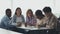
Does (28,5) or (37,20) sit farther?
(28,5)

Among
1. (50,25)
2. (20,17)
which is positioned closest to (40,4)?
(20,17)

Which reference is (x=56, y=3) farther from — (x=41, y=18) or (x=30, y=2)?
(x=41, y=18)

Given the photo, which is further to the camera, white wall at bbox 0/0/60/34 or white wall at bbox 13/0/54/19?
white wall at bbox 13/0/54/19

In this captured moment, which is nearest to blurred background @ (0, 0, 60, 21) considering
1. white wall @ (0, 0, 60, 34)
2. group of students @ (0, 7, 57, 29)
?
Answer: white wall @ (0, 0, 60, 34)

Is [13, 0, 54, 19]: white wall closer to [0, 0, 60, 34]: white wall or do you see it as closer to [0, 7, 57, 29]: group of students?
[0, 0, 60, 34]: white wall

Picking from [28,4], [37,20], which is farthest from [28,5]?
[37,20]

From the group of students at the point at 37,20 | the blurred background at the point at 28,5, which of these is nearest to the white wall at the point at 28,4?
the blurred background at the point at 28,5

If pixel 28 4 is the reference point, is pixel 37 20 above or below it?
below

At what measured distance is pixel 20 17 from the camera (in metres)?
5.32

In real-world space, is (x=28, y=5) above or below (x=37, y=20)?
above

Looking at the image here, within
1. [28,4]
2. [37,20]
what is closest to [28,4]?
[28,4]

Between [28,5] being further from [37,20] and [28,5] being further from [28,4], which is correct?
[37,20]

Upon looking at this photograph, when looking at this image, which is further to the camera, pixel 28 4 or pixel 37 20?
pixel 28 4

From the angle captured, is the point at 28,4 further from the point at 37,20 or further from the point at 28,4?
the point at 37,20
